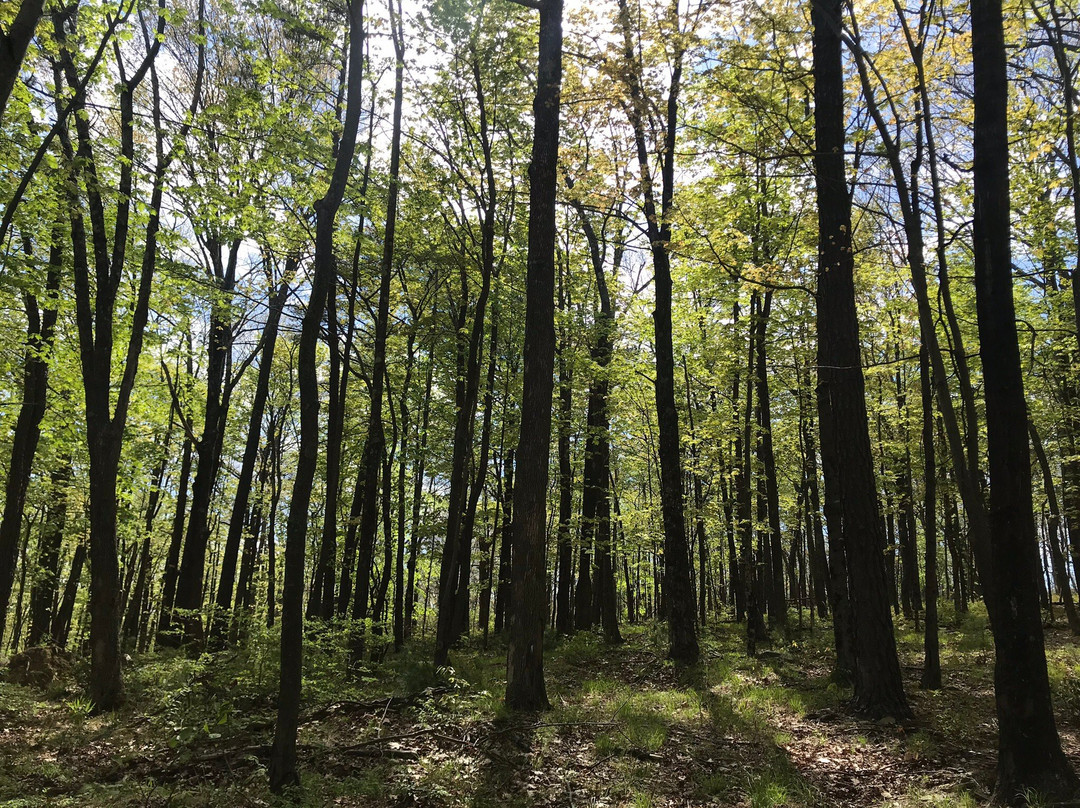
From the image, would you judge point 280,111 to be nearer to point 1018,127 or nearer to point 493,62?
point 493,62

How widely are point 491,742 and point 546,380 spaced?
4417 mm

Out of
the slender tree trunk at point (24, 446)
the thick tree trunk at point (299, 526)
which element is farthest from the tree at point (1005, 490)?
the slender tree trunk at point (24, 446)

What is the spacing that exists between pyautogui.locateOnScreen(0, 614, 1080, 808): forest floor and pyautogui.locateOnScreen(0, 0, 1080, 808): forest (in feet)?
0.20

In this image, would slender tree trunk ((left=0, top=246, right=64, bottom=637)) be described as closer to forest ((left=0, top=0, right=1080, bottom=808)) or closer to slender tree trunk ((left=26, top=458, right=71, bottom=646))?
forest ((left=0, top=0, right=1080, bottom=808))

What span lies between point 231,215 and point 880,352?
19942 mm

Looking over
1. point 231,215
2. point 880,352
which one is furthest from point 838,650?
point 880,352

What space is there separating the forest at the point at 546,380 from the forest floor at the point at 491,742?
0.06 m

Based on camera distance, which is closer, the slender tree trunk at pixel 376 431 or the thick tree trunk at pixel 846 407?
the thick tree trunk at pixel 846 407

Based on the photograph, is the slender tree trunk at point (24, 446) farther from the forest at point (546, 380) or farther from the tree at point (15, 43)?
the tree at point (15, 43)

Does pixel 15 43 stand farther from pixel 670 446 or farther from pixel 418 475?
pixel 418 475

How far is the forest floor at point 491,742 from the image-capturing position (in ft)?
18.2

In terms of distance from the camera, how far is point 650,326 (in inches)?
727

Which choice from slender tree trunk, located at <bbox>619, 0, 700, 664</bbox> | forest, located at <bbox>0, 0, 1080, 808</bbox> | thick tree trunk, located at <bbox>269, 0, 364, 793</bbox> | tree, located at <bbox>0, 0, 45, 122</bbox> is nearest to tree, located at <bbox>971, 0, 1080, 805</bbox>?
forest, located at <bbox>0, 0, 1080, 808</bbox>

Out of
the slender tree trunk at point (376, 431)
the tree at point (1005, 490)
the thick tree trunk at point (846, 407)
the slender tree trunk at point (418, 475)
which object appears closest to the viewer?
the tree at point (1005, 490)
